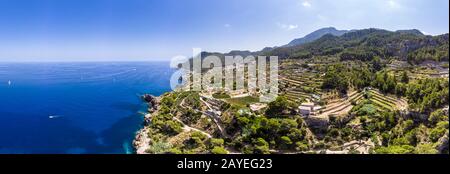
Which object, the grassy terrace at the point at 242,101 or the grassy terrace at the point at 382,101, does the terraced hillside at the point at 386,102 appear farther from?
the grassy terrace at the point at 242,101

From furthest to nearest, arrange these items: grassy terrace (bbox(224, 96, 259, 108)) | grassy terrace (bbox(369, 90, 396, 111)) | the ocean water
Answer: grassy terrace (bbox(224, 96, 259, 108)) → the ocean water → grassy terrace (bbox(369, 90, 396, 111))

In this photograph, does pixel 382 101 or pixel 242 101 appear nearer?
pixel 382 101

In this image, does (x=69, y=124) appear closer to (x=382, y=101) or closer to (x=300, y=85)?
(x=300, y=85)

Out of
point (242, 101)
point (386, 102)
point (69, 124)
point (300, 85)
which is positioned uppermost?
point (300, 85)

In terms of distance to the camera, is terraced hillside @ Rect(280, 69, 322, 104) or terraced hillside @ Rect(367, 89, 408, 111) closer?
terraced hillside @ Rect(367, 89, 408, 111)

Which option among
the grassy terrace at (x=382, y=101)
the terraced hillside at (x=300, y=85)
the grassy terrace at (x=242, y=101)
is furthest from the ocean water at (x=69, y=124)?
the grassy terrace at (x=382, y=101)

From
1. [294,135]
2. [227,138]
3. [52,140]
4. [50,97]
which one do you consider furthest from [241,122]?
[50,97]

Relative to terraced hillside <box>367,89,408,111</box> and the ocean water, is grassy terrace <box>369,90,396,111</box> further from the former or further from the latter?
the ocean water

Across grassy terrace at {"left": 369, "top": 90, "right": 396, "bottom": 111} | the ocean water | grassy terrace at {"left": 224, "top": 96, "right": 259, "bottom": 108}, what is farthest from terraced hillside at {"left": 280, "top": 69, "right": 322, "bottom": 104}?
the ocean water

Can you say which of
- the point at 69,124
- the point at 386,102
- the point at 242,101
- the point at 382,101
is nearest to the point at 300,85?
the point at 242,101
